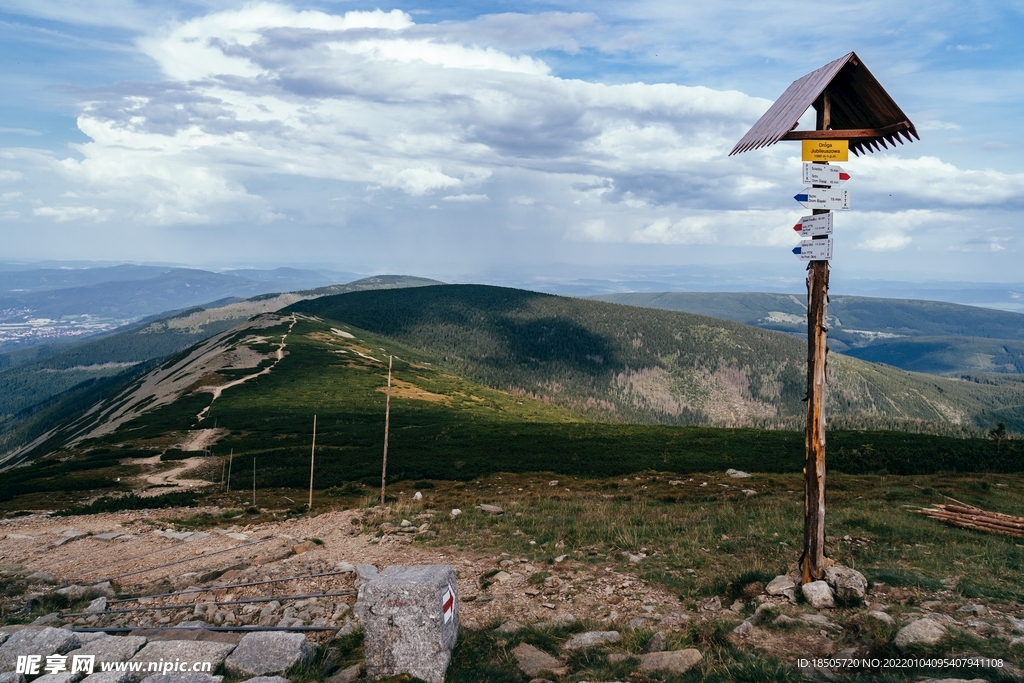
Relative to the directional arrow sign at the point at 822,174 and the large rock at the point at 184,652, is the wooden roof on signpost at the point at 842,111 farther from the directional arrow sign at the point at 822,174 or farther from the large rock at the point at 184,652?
the large rock at the point at 184,652

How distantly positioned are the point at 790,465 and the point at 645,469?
12020 mm

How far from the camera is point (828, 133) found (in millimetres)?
15023

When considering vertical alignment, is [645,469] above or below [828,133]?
below

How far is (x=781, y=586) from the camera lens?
14.9 m

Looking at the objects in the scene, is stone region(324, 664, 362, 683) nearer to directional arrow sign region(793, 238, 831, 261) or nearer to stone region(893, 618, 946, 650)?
stone region(893, 618, 946, 650)

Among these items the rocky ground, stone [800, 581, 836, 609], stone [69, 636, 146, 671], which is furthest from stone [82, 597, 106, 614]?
stone [800, 581, 836, 609]

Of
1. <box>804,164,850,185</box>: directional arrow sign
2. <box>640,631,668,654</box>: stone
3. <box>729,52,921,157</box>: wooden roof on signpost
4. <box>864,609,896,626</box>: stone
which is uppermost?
<box>729,52,921,157</box>: wooden roof on signpost

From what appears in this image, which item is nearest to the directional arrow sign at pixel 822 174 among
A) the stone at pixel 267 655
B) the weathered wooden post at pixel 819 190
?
the weathered wooden post at pixel 819 190

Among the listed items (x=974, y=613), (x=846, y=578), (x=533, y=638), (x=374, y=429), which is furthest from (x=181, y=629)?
(x=374, y=429)

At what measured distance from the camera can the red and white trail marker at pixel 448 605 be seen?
1155 centimetres

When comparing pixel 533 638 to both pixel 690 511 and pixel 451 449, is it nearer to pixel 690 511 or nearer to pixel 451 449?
pixel 690 511

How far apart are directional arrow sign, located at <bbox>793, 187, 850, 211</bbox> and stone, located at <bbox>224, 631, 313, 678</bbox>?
15944mm

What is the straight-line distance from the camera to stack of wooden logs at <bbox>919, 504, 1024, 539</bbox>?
19.9 meters

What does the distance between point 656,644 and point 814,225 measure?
1081cm
